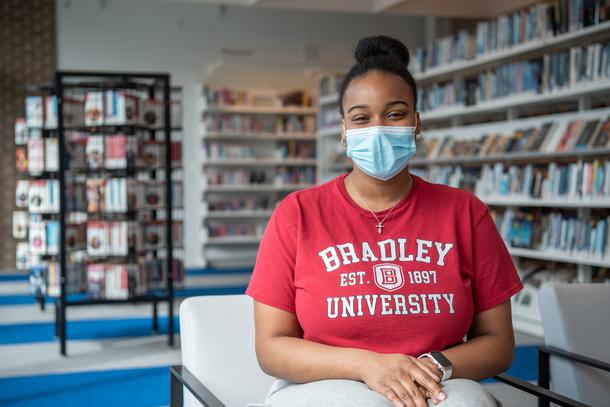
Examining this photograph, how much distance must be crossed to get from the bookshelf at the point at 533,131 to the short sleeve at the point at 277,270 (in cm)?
371

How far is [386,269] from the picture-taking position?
1649mm

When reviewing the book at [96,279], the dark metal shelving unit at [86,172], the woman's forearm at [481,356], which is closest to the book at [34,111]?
the dark metal shelving unit at [86,172]

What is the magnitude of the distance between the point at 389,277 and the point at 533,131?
438 centimetres

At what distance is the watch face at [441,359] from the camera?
158 centimetres

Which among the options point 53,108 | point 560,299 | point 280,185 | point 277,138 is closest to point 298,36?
point 277,138

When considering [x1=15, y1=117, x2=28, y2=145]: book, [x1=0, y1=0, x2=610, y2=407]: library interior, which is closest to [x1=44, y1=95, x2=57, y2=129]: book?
[x1=0, y1=0, x2=610, y2=407]: library interior

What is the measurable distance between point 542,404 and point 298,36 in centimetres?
946

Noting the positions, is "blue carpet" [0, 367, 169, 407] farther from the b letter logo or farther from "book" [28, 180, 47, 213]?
the b letter logo

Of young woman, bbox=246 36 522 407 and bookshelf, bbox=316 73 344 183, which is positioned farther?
bookshelf, bbox=316 73 344 183

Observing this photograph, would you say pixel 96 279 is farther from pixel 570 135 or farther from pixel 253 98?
pixel 253 98

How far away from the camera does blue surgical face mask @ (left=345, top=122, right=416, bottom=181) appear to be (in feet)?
5.72

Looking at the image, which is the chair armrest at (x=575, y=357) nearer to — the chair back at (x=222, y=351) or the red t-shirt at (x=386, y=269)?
the red t-shirt at (x=386, y=269)

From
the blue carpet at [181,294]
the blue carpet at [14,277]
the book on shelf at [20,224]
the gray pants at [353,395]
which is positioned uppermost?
the gray pants at [353,395]

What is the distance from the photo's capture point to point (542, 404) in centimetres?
207
